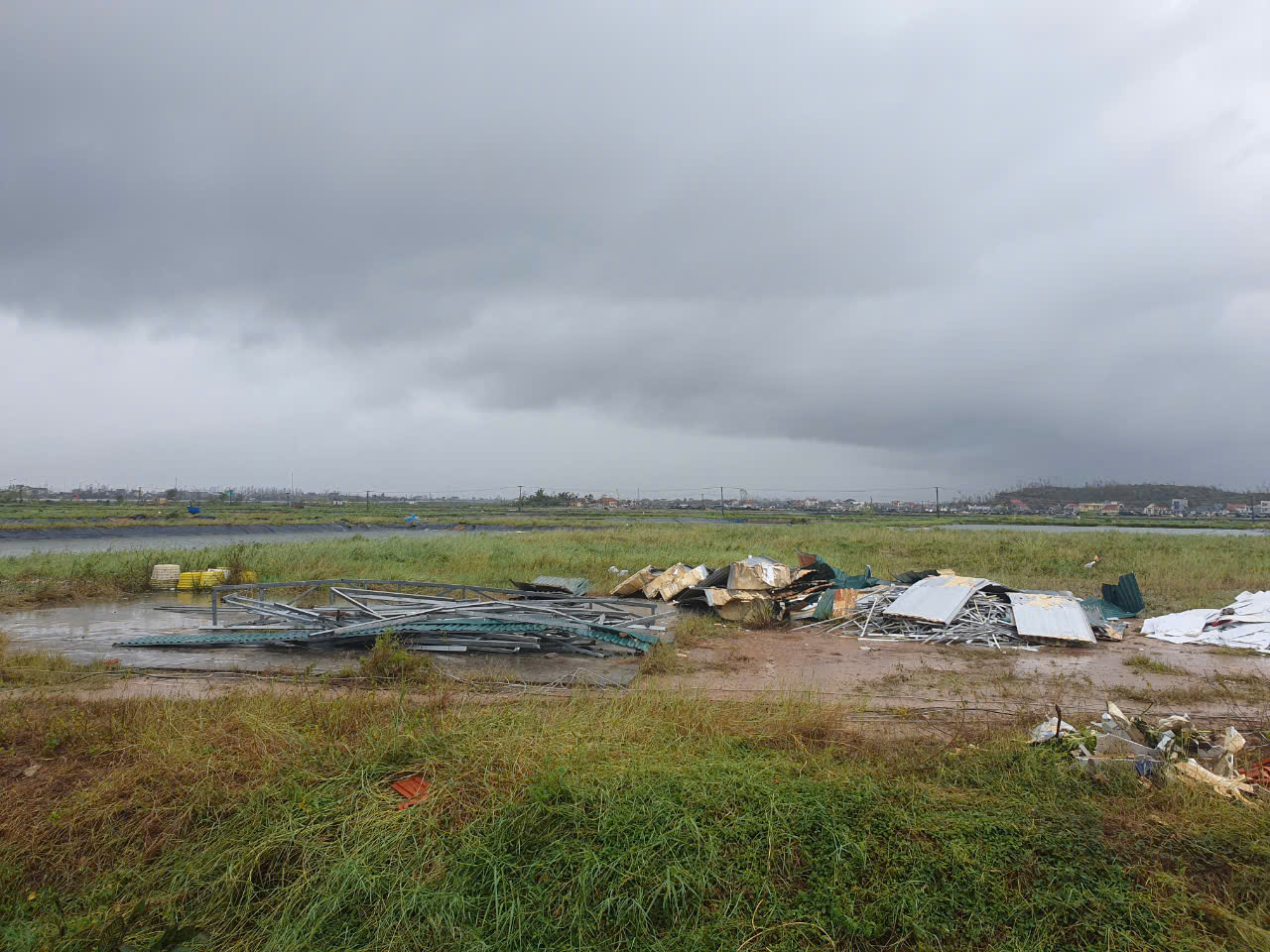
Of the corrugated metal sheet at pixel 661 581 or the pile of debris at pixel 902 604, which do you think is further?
the corrugated metal sheet at pixel 661 581

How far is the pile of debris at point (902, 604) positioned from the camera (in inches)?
447

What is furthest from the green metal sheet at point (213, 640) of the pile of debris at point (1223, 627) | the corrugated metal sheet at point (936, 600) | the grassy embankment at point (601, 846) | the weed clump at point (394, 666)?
the pile of debris at point (1223, 627)

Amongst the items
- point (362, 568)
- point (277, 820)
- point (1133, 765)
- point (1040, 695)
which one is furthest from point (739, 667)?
point (362, 568)

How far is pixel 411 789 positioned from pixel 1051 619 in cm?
1099

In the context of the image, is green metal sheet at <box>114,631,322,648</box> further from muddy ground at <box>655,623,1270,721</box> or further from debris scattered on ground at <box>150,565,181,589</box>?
debris scattered on ground at <box>150,565,181,589</box>

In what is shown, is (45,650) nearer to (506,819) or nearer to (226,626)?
(226,626)

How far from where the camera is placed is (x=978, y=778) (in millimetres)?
4777

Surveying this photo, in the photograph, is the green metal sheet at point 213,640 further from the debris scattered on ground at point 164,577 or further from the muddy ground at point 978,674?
the debris scattered on ground at point 164,577

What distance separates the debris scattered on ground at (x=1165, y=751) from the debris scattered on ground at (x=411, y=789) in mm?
4734

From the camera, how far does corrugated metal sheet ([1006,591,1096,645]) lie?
1093 cm

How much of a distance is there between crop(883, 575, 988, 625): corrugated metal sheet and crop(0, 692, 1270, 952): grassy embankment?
269 inches

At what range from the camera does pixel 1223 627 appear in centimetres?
1168

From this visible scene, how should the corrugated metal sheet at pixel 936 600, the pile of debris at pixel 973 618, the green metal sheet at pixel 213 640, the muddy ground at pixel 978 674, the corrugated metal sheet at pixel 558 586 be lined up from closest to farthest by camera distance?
1. the muddy ground at pixel 978 674
2. the green metal sheet at pixel 213 640
3. the pile of debris at pixel 973 618
4. the corrugated metal sheet at pixel 936 600
5. the corrugated metal sheet at pixel 558 586

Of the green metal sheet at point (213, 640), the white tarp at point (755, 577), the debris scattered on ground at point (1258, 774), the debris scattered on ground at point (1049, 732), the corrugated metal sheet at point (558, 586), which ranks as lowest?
the green metal sheet at point (213, 640)
